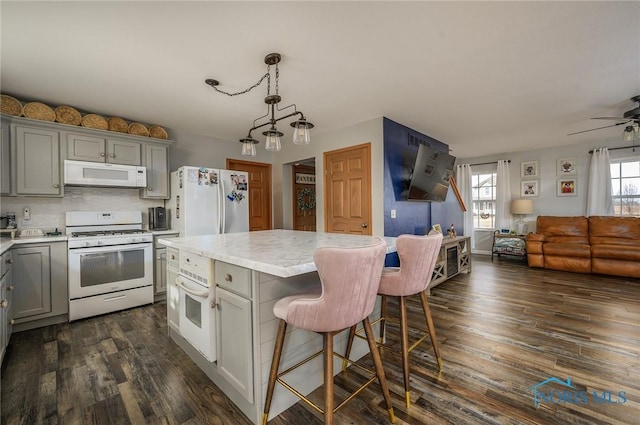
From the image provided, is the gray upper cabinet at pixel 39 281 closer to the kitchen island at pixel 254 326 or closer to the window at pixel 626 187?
the kitchen island at pixel 254 326

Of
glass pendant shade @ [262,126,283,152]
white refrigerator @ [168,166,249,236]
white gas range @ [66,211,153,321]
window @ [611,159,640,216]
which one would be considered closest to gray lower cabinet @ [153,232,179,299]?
white gas range @ [66,211,153,321]

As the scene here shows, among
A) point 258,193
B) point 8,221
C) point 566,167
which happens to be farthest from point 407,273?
point 566,167

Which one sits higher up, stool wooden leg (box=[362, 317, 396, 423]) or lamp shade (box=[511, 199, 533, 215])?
lamp shade (box=[511, 199, 533, 215])

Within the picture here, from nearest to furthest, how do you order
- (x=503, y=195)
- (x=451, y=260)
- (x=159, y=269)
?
1. (x=159, y=269)
2. (x=451, y=260)
3. (x=503, y=195)

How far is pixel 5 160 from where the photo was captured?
2693 millimetres

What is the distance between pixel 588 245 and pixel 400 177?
3696mm

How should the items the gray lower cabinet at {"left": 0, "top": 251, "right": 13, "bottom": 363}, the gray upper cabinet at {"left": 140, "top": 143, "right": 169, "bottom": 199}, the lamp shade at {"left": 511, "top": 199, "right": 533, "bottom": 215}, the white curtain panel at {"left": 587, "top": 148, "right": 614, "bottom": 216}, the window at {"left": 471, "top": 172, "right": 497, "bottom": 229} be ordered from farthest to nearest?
the window at {"left": 471, "top": 172, "right": 497, "bottom": 229}, the lamp shade at {"left": 511, "top": 199, "right": 533, "bottom": 215}, the white curtain panel at {"left": 587, "top": 148, "right": 614, "bottom": 216}, the gray upper cabinet at {"left": 140, "top": 143, "right": 169, "bottom": 199}, the gray lower cabinet at {"left": 0, "top": 251, "right": 13, "bottom": 363}

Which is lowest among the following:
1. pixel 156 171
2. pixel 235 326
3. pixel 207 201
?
pixel 235 326

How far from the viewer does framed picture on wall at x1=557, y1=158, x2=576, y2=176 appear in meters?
5.42

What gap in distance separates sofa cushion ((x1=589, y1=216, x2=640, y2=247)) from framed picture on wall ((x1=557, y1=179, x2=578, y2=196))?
72 cm

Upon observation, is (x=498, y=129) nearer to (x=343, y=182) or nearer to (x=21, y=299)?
(x=343, y=182)

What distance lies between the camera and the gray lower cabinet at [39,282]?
2.58 metres

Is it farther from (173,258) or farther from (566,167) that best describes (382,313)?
(566,167)

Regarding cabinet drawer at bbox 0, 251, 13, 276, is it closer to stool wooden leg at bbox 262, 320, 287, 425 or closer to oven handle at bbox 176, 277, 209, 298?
oven handle at bbox 176, 277, 209, 298
